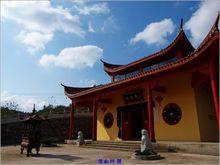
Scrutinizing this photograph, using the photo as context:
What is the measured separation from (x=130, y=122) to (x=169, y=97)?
12.1 feet

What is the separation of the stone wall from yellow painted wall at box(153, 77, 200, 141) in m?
11.9

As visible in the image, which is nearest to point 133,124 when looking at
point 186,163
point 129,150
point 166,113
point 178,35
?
point 166,113

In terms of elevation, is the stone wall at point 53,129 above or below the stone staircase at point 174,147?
above

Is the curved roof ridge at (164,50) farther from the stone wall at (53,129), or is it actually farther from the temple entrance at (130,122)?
the stone wall at (53,129)

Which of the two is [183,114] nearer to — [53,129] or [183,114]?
[183,114]

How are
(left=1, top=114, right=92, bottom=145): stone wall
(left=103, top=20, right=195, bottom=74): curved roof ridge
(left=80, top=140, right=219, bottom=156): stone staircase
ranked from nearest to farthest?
(left=80, top=140, right=219, bottom=156): stone staircase < (left=103, top=20, right=195, bottom=74): curved roof ridge < (left=1, top=114, right=92, bottom=145): stone wall

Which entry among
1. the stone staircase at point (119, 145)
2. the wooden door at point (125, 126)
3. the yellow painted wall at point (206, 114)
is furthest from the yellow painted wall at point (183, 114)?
the wooden door at point (125, 126)

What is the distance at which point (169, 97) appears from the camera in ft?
41.7

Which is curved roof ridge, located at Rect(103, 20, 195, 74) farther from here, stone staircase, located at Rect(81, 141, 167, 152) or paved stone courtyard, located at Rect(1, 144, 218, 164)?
paved stone courtyard, located at Rect(1, 144, 218, 164)

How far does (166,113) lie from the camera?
41.6 ft

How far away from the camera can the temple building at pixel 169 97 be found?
9.52 meters

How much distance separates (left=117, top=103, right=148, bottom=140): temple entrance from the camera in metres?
15.1

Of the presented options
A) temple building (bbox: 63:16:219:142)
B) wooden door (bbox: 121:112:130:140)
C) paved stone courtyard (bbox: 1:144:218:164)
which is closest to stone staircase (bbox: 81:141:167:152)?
Answer: temple building (bbox: 63:16:219:142)

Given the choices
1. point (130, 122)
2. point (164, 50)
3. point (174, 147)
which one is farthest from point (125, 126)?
point (164, 50)
